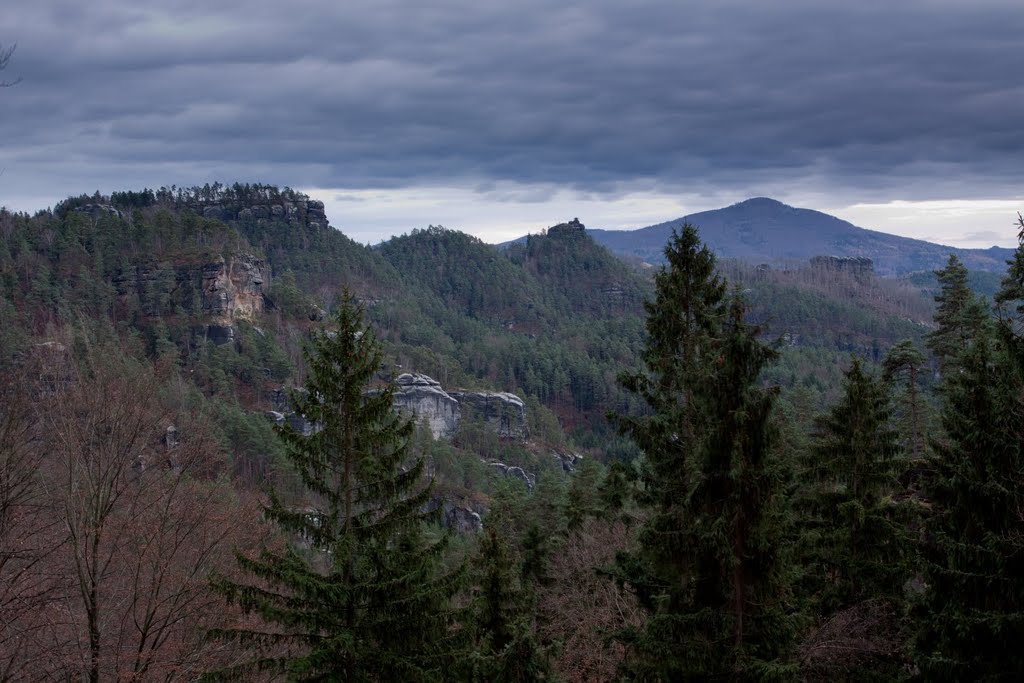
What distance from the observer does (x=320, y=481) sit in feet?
35.9

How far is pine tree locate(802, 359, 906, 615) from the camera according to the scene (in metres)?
14.3

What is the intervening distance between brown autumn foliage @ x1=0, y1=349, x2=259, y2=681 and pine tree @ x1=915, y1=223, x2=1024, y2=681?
9.47m

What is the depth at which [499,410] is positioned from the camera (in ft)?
340

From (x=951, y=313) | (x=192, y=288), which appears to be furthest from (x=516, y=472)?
(x=951, y=313)

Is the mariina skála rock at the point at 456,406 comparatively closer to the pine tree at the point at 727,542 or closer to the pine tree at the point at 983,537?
the pine tree at the point at 727,542

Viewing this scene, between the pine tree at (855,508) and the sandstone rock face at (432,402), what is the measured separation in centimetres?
8396

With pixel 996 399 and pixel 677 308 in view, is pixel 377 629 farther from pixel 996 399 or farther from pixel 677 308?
pixel 996 399

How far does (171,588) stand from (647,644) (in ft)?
30.8

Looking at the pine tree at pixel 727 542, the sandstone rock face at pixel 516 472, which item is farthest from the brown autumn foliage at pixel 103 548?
the sandstone rock face at pixel 516 472

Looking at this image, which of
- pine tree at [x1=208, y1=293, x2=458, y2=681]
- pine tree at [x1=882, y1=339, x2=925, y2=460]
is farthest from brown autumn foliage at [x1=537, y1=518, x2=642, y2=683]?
pine tree at [x1=882, y1=339, x2=925, y2=460]

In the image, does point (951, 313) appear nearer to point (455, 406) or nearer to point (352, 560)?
point (352, 560)

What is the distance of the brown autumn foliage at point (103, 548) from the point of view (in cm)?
1112

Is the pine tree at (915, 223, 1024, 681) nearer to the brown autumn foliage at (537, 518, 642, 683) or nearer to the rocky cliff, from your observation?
the brown autumn foliage at (537, 518, 642, 683)

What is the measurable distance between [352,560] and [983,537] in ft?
26.1
